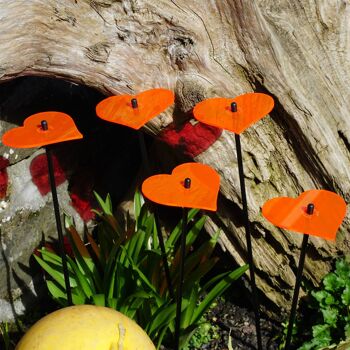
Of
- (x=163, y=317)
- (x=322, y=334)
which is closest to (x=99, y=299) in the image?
(x=163, y=317)

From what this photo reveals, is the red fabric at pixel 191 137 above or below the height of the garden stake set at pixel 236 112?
below

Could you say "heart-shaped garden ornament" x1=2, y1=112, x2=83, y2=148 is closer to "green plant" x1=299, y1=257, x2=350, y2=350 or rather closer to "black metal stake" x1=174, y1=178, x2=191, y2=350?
"black metal stake" x1=174, y1=178, x2=191, y2=350

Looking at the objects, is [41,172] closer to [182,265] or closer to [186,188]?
[182,265]

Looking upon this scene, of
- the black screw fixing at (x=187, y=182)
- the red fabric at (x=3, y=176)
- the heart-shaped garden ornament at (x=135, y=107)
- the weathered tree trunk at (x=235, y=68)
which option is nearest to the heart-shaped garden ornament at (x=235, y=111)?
the heart-shaped garden ornament at (x=135, y=107)

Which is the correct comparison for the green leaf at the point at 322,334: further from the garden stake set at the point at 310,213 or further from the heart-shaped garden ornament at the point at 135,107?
the heart-shaped garden ornament at the point at 135,107

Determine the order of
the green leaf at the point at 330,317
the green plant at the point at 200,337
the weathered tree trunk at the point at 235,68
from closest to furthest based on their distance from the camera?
the weathered tree trunk at the point at 235,68
the green leaf at the point at 330,317
the green plant at the point at 200,337

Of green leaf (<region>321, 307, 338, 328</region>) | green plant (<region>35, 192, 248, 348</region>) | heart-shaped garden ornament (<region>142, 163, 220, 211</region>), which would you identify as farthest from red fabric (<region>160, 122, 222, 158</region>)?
green leaf (<region>321, 307, 338, 328</region>)
